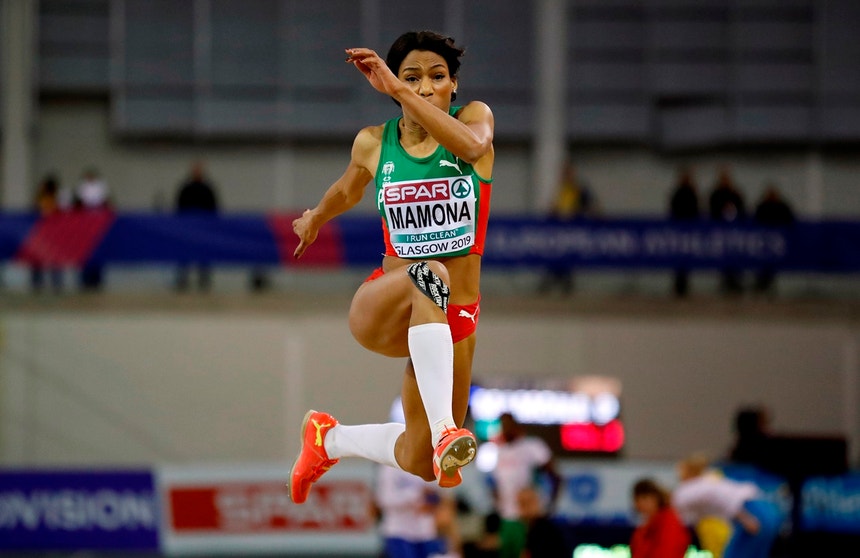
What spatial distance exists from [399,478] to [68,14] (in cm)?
1170

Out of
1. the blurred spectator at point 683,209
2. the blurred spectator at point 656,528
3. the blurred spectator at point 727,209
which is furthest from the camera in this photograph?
the blurred spectator at point 683,209

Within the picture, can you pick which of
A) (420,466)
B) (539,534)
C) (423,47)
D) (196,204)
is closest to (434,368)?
(420,466)

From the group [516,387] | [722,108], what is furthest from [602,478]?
[722,108]

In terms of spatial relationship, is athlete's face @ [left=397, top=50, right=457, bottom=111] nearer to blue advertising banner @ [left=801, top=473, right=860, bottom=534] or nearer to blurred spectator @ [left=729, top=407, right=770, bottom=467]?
blurred spectator @ [left=729, top=407, right=770, bottom=467]

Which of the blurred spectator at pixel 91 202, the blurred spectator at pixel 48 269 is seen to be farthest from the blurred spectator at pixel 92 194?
the blurred spectator at pixel 48 269

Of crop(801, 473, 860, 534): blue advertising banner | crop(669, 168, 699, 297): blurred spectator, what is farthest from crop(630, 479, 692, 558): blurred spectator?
crop(669, 168, 699, 297): blurred spectator

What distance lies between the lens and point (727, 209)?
17375 millimetres

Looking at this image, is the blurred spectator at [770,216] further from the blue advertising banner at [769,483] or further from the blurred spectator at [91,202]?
the blurred spectator at [91,202]

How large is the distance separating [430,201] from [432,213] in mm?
50

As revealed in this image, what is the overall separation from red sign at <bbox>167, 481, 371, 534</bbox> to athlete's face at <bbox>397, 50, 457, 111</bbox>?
982cm

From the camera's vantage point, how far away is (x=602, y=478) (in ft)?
42.4

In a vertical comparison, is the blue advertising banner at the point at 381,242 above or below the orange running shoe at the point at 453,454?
above

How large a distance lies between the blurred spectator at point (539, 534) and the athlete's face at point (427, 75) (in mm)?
5236

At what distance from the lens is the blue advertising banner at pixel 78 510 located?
14.4 metres
